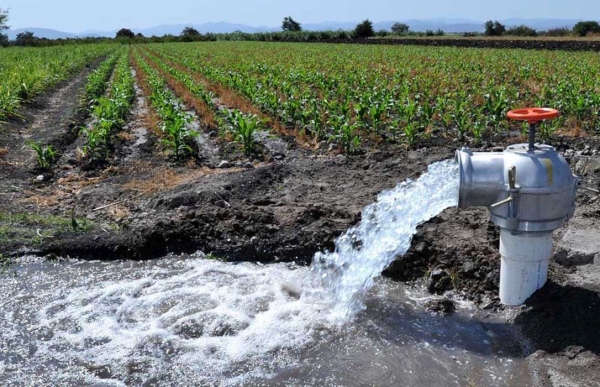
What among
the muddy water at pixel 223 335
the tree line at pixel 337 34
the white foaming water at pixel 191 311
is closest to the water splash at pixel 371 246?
the white foaming water at pixel 191 311

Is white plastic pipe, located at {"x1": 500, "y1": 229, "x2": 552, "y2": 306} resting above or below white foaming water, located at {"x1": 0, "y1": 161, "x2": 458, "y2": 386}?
above

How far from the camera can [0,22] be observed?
213 ft

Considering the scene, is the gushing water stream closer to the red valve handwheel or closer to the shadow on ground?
the shadow on ground

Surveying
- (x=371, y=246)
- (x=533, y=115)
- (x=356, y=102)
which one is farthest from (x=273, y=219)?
(x=356, y=102)

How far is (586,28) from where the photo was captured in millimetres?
47281

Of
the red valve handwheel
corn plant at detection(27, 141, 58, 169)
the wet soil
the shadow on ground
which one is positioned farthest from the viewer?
corn plant at detection(27, 141, 58, 169)

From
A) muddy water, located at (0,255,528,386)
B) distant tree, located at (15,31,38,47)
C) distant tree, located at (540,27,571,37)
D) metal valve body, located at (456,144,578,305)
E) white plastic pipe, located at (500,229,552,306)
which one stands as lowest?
muddy water, located at (0,255,528,386)

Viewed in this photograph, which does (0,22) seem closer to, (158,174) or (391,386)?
(158,174)

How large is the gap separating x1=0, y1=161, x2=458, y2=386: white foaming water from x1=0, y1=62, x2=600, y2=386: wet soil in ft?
0.81

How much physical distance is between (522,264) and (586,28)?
5030 cm

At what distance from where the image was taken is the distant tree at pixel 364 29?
5750 centimetres

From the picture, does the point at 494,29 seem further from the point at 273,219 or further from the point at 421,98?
the point at 273,219

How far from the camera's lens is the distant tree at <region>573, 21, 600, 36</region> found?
153 ft

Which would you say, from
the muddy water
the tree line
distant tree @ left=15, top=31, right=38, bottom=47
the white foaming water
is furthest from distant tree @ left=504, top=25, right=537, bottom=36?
the muddy water
